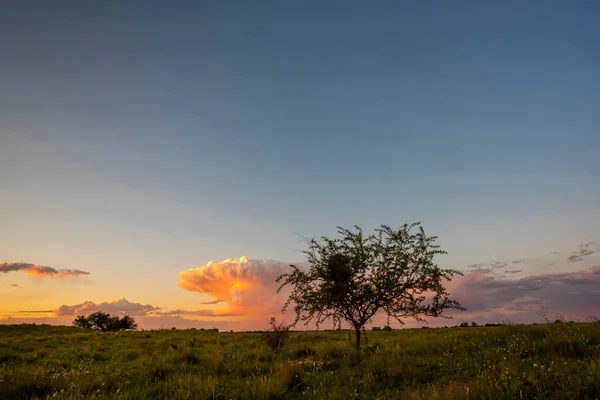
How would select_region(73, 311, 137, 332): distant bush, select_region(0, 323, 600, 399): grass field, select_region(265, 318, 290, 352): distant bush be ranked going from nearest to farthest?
select_region(0, 323, 600, 399): grass field → select_region(265, 318, 290, 352): distant bush → select_region(73, 311, 137, 332): distant bush

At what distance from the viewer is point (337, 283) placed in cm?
1426

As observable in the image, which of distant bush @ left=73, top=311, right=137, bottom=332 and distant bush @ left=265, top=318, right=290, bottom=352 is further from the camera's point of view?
distant bush @ left=73, top=311, right=137, bottom=332

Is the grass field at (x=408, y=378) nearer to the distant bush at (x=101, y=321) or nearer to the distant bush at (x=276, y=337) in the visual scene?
the distant bush at (x=276, y=337)

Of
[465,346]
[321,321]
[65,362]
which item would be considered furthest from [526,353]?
[65,362]

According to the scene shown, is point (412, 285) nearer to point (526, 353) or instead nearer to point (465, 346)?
point (465, 346)

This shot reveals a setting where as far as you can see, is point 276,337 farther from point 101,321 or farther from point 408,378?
point 101,321

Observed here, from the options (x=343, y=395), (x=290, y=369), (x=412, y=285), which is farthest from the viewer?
(x=412, y=285)

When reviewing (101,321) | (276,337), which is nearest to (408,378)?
(276,337)

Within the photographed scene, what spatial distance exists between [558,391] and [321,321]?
10.0 metres

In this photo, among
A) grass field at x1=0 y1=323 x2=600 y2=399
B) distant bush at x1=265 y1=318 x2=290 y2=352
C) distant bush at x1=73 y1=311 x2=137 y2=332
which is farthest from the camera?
distant bush at x1=73 y1=311 x2=137 y2=332

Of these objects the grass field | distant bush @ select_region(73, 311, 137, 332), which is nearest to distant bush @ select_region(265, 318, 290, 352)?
the grass field

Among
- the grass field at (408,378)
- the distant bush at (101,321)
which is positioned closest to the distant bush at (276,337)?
the grass field at (408,378)

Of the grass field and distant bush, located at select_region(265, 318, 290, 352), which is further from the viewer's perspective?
distant bush, located at select_region(265, 318, 290, 352)

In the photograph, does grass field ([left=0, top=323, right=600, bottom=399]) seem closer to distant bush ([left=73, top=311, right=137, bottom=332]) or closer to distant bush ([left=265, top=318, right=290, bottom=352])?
distant bush ([left=265, top=318, right=290, bottom=352])
